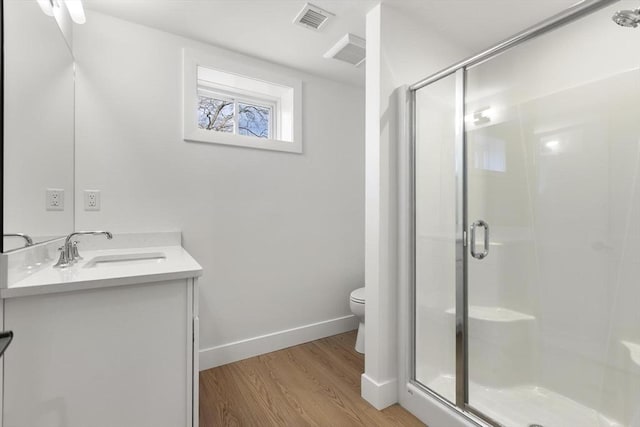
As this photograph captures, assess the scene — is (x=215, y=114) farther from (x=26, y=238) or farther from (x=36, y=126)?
(x=26, y=238)

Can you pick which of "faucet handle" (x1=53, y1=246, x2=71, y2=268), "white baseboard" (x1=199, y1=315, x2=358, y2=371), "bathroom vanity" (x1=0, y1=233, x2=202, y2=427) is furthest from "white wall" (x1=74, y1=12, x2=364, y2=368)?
"bathroom vanity" (x1=0, y1=233, x2=202, y2=427)

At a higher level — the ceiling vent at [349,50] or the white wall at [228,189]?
the ceiling vent at [349,50]

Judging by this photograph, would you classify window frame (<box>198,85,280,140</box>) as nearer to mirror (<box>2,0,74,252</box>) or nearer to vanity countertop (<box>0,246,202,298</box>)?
mirror (<box>2,0,74,252</box>)

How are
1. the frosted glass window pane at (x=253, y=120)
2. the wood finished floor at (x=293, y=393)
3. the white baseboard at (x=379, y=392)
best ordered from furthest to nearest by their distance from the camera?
the frosted glass window pane at (x=253, y=120)
the white baseboard at (x=379, y=392)
the wood finished floor at (x=293, y=393)

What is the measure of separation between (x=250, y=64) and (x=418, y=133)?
1.42 metres

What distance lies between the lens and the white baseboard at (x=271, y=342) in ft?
6.87

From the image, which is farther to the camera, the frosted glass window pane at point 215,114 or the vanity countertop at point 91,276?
the frosted glass window pane at point 215,114

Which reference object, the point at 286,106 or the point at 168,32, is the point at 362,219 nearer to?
the point at 286,106

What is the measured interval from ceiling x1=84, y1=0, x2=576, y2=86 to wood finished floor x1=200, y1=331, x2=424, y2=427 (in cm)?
230

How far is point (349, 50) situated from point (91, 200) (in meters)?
1.96

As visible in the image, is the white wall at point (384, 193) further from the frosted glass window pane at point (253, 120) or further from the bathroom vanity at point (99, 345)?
the frosted glass window pane at point (253, 120)

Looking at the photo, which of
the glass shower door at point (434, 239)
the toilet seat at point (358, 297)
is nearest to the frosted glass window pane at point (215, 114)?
the glass shower door at point (434, 239)

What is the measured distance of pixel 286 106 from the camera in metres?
2.51

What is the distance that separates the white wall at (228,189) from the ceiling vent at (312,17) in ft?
1.87
